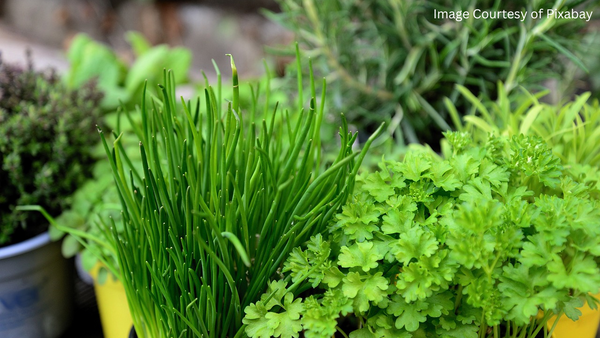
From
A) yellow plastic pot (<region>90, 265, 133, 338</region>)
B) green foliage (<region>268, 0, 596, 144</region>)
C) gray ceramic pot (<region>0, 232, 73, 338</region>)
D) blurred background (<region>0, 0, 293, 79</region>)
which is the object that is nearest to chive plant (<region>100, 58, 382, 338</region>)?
yellow plastic pot (<region>90, 265, 133, 338</region>)

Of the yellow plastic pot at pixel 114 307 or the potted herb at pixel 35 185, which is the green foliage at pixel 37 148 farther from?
the yellow plastic pot at pixel 114 307

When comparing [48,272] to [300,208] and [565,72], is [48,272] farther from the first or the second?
[565,72]

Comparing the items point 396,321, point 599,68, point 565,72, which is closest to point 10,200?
point 396,321

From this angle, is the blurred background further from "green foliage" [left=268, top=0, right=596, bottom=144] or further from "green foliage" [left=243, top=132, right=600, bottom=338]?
"green foliage" [left=243, top=132, right=600, bottom=338]

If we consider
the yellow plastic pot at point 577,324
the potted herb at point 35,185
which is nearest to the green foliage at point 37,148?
the potted herb at point 35,185

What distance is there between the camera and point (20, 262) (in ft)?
2.55

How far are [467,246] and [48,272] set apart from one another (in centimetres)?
74

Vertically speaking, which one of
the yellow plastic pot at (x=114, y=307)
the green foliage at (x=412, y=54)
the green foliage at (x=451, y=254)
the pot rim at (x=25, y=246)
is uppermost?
the green foliage at (x=412, y=54)

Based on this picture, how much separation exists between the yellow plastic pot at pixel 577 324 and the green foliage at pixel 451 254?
0.06 meters

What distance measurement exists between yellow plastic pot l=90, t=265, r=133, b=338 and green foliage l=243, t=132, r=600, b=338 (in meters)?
0.36

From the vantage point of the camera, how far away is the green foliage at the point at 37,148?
802mm

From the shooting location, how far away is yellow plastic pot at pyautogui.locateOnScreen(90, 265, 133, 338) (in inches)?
30.0

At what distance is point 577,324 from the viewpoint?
57cm

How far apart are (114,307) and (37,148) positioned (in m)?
0.31
